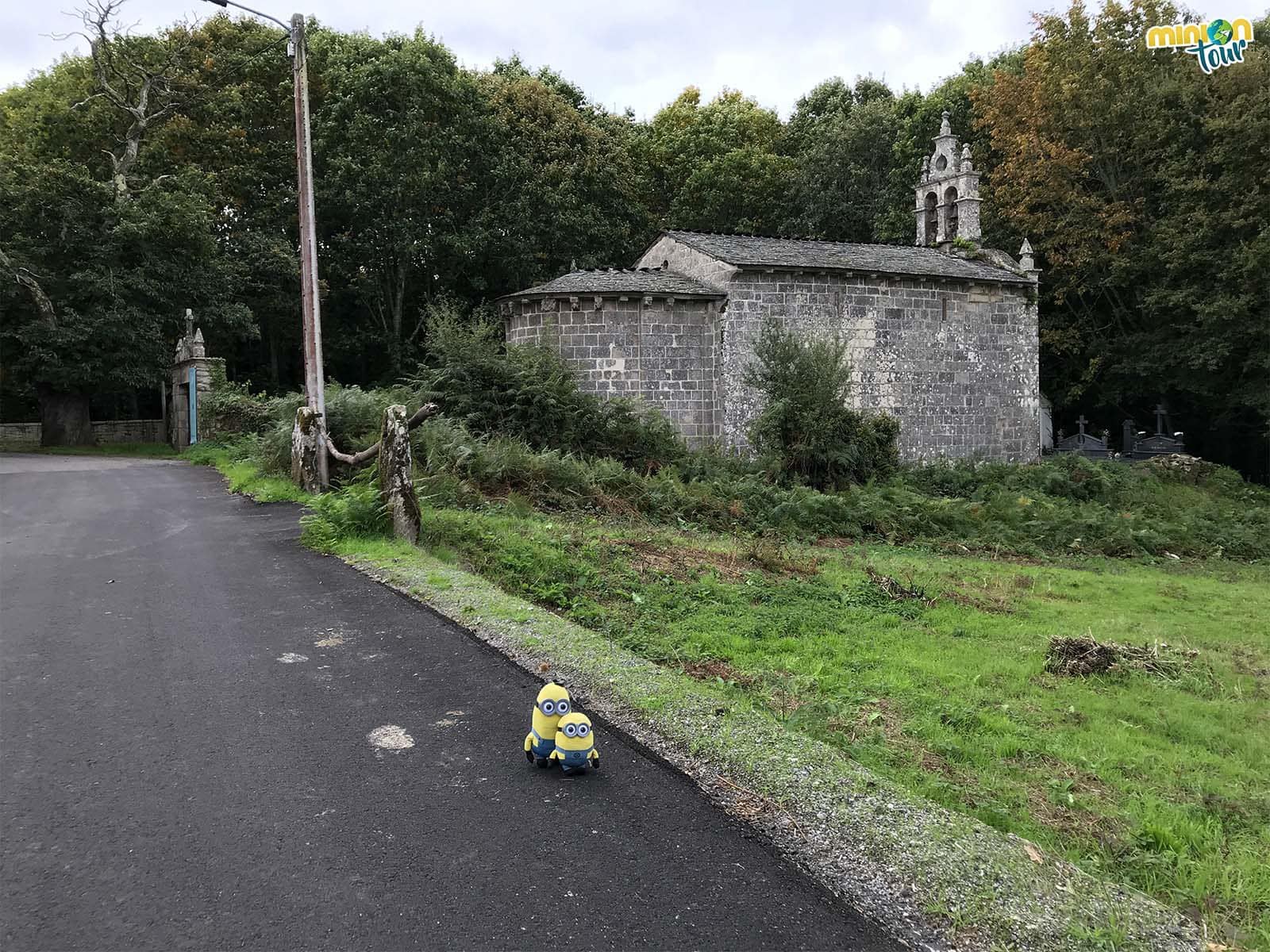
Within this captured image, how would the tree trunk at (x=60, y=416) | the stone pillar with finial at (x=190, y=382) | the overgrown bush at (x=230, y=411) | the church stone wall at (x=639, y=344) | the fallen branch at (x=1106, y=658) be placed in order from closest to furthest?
the fallen branch at (x=1106, y=658), the church stone wall at (x=639, y=344), the overgrown bush at (x=230, y=411), the stone pillar with finial at (x=190, y=382), the tree trunk at (x=60, y=416)

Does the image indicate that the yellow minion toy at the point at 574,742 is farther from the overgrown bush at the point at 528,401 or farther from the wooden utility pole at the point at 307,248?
the overgrown bush at the point at 528,401

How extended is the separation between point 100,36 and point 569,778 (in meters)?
34.4

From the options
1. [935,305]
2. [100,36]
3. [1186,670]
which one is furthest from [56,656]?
[100,36]

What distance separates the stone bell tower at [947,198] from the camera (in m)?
26.9

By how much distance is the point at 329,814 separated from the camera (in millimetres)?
3566

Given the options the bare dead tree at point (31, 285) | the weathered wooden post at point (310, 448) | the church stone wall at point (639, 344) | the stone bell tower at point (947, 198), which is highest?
the stone bell tower at point (947, 198)

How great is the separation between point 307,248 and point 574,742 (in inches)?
478

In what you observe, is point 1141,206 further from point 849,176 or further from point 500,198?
point 500,198

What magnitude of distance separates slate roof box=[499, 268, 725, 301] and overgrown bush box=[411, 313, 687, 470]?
173 centimetres

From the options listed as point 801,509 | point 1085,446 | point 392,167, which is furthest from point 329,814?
point 392,167

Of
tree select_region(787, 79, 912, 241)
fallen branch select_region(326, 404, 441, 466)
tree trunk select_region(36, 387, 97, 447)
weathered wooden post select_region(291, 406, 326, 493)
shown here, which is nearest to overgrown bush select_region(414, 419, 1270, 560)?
fallen branch select_region(326, 404, 441, 466)

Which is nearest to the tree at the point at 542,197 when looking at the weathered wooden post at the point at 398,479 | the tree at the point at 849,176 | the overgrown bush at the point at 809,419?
the tree at the point at 849,176

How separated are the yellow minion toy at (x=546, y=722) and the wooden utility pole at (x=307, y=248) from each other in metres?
10.5

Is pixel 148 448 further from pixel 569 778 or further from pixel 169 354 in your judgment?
pixel 569 778
